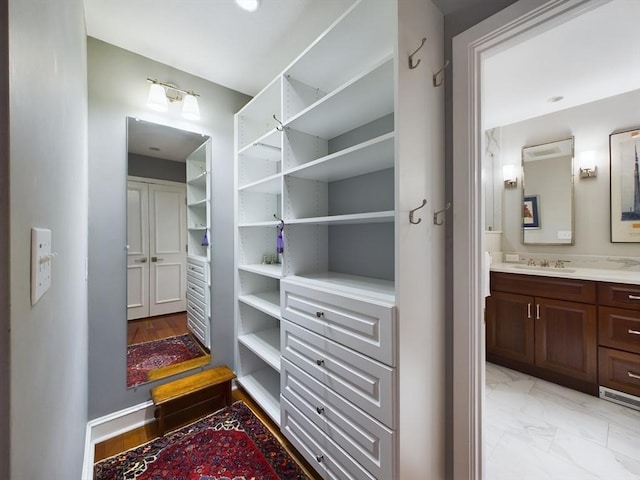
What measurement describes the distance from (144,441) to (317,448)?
1255mm

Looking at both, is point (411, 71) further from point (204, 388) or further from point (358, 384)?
point (204, 388)

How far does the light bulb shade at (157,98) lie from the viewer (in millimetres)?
1865

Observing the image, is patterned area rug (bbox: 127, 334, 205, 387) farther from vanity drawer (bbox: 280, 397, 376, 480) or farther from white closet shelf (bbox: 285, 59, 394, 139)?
white closet shelf (bbox: 285, 59, 394, 139)

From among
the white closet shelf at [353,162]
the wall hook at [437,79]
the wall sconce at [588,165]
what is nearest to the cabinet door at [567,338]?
the wall sconce at [588,165]

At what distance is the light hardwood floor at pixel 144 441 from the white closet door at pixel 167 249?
2.64 ft

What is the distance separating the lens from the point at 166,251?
212 cm

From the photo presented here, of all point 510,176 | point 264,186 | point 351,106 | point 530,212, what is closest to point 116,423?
point 264,186

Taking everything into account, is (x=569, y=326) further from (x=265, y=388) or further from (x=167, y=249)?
(x=167, y=249)

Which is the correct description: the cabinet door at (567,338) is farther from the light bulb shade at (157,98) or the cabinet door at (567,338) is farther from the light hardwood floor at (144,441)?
the light bulb shade at (157,98)

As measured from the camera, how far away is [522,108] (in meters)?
2.57

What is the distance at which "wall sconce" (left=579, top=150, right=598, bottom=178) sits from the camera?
251 cm

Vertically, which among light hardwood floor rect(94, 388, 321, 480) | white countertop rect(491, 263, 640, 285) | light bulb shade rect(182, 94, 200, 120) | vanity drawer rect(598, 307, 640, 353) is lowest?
light hardwood floor rect(94, 388, 321, 480)

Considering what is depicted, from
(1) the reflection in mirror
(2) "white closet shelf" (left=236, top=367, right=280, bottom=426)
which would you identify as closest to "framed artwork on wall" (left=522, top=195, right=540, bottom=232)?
(1) the reflection in mirror

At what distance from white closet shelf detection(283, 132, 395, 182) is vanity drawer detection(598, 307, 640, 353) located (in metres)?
2.16
